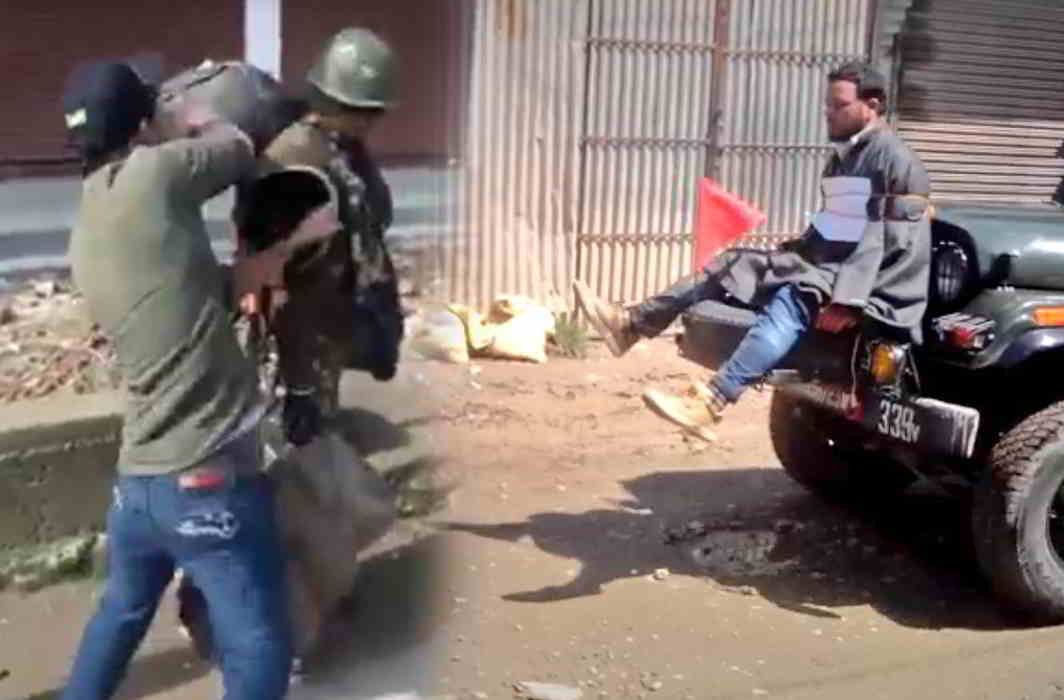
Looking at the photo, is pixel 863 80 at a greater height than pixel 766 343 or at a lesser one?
greater

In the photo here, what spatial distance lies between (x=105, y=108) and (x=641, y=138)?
5.42 meters

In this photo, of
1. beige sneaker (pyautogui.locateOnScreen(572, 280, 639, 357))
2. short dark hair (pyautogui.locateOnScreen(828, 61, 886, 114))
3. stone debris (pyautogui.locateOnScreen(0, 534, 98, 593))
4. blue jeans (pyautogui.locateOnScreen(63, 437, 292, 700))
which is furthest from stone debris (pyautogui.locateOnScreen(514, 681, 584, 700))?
short dark hair (pyautogui.locateOnScreen(828, 61, 886, 114))

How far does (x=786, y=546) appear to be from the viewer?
546 centimetres

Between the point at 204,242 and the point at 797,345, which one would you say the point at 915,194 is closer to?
the point at 797,345

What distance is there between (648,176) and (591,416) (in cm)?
179

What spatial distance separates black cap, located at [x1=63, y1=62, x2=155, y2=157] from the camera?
118 inches

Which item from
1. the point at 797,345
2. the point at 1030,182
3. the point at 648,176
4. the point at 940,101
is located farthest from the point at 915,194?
the point at 1030,182

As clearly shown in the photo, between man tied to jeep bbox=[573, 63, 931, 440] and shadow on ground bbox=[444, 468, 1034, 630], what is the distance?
64 centimetres

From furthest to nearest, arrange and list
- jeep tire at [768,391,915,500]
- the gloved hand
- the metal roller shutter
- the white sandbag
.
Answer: the metal roller shutter → the white sandbag → jeep tire at [768,391,915,500] → the gloved hand

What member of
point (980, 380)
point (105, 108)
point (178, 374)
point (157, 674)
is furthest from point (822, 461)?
point (105, 108)

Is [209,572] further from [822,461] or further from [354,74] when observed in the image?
[822,461]

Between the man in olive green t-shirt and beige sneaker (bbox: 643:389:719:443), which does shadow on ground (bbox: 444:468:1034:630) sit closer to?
beige sneaker (bbox: 643:389:719:443)

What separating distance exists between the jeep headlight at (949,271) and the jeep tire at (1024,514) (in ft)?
1.58

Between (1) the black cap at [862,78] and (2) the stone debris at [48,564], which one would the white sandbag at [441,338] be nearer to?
(2) the stone debris at [48,564]
